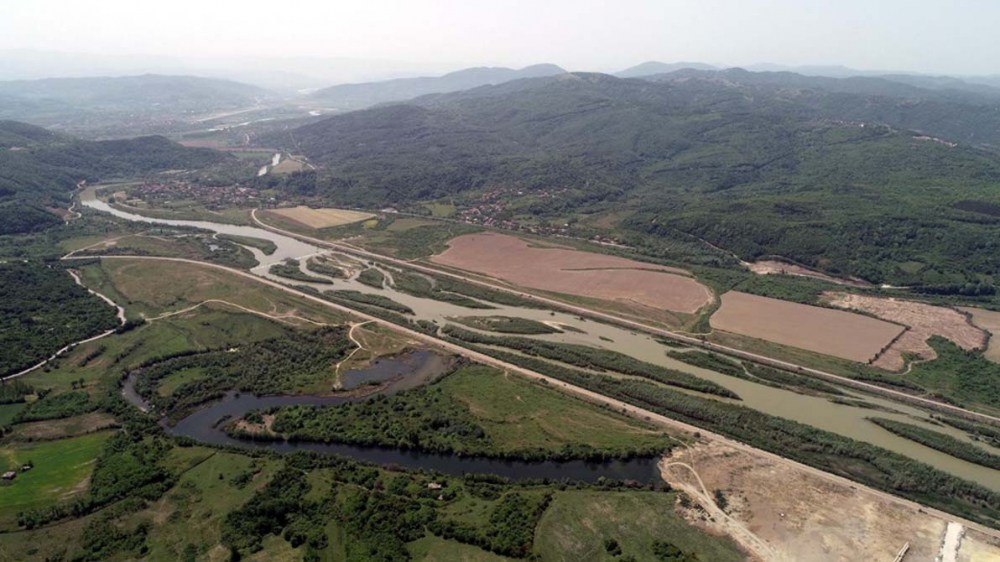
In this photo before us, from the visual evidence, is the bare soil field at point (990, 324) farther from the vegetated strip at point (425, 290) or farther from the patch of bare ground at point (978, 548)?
the vegetated strip at point (425, 290)

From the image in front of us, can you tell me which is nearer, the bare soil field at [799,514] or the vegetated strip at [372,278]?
the bare soil field at [799,514]

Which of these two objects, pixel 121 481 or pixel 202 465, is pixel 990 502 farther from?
pixel 121 481

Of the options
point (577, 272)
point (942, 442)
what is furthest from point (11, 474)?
point (942, 442)

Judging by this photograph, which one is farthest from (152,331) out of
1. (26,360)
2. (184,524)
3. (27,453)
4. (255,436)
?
(184,524)

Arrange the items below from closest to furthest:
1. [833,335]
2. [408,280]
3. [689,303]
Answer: [833,335] < [689,303] < [408,280]

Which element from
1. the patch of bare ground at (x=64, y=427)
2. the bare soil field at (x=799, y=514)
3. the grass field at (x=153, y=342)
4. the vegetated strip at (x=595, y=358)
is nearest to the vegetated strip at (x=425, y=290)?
the vegetated strip at (x=595, y=358)

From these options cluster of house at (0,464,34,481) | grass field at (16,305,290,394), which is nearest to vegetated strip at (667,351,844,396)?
grass field at (16,305,290,394)

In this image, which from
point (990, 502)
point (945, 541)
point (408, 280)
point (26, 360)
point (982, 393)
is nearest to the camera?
point (945, 541)
